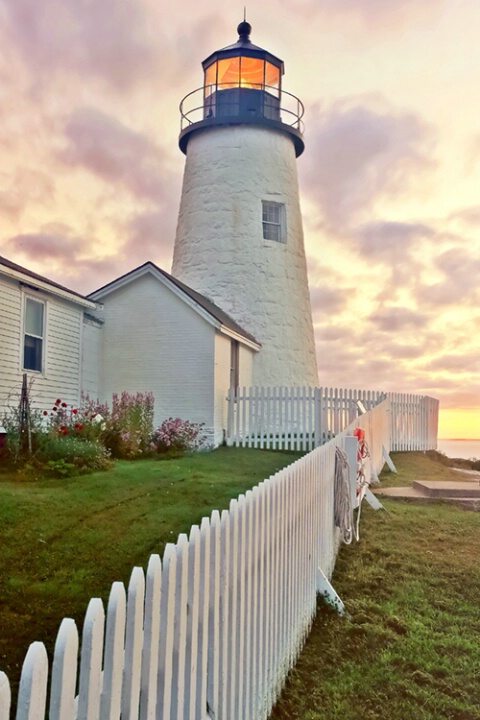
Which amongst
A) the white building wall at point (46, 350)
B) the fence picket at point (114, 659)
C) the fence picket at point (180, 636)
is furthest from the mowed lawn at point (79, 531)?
the white building wall at point (46, 350)

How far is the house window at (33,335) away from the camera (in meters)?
12.9

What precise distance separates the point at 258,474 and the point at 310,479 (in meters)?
6.21

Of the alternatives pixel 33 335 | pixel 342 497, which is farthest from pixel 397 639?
pixel 33 335

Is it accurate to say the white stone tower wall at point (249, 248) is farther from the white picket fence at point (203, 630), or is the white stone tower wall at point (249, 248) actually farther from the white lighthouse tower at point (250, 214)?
the white picket fence at point (203, 630)

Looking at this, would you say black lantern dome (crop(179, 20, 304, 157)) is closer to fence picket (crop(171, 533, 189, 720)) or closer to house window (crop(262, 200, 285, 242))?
house window (crop(262, 200, 285, 242))

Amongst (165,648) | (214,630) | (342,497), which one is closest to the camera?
(165,648)

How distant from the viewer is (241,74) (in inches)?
837

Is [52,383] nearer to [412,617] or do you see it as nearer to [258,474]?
[258,474]

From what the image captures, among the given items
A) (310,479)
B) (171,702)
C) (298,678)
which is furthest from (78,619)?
(171,702)

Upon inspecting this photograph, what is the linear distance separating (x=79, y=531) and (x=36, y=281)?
749 centimetres

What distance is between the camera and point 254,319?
19.6 m

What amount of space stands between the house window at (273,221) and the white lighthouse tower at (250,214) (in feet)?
0.11

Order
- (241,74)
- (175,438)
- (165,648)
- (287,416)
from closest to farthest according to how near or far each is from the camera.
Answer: (165,648), (175,438), (287,416), (241,74)

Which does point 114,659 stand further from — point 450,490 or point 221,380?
point 221,380
